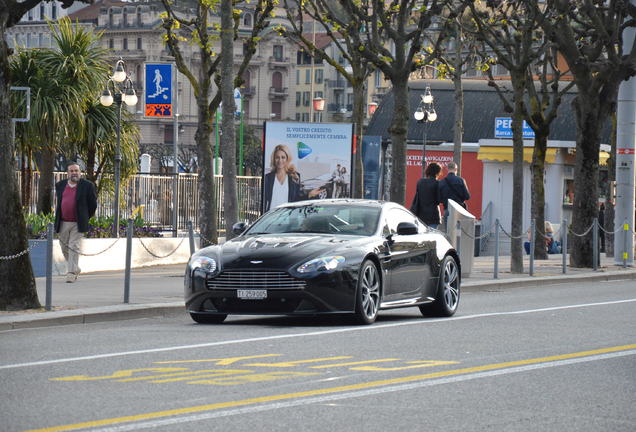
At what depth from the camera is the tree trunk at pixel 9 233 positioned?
17516 millimetres

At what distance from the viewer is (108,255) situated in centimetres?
2859

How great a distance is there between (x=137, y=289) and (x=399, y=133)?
8.37 m

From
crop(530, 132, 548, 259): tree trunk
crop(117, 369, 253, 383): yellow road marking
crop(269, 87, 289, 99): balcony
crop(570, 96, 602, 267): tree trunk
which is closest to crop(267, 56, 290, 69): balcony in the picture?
crop(269, 87, 289, 99): balcony

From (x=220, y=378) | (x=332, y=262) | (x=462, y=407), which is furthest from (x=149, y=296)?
(x=462, y=407)

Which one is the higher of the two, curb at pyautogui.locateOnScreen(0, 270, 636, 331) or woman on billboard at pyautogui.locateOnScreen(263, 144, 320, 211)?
woman on billboard at pyautogui.locateOnScreen(263, 144, 320, 211)

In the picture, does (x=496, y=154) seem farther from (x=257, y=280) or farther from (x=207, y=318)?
(x=257, y=280)

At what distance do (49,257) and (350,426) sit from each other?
368 inches

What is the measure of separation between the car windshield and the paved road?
109cm

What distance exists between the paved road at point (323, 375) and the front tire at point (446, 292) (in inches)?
24.9

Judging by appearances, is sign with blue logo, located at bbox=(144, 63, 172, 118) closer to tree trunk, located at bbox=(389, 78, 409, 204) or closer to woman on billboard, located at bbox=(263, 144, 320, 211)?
woman on billboard, located at bbox=(263, 144, 320, 211)

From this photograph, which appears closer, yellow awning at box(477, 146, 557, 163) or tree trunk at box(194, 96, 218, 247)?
tree trunk at box(194, 96, 218, 247)

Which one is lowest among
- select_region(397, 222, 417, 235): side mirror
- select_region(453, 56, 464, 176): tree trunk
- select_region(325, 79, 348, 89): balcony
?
select_region(397, 222, 417, 235): side mirror

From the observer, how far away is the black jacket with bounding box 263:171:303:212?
2878 centimetres

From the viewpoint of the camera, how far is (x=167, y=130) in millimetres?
154625
